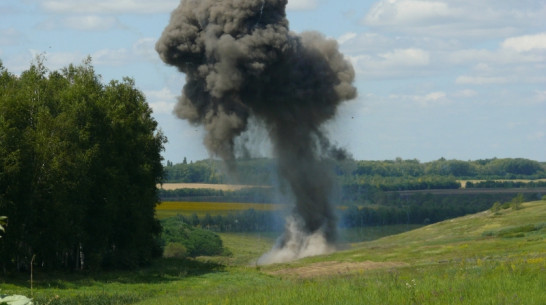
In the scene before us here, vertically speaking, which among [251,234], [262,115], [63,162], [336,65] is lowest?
[251,234]

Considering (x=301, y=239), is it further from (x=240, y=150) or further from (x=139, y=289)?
(x=139, y=289)

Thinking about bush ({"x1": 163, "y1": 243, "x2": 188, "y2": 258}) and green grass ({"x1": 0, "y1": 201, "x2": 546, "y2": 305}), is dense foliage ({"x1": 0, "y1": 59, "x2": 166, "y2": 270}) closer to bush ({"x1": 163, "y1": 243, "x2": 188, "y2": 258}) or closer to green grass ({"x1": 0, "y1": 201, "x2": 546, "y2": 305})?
green grass ({"x1": 0, "y1": 201, "x2": 546, "y2": 305})

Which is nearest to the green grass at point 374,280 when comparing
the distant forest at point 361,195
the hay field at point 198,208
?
the distant forest at point 361,195

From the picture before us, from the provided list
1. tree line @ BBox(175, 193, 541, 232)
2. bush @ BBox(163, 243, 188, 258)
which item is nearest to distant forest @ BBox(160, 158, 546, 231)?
tree line @ BBox(175, 193, 541, 232)

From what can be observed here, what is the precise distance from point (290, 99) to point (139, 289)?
2948 centimetres

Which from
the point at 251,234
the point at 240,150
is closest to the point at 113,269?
the point at 240,150

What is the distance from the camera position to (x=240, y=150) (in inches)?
2697

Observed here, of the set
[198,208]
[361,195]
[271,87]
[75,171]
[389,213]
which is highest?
[271,87]

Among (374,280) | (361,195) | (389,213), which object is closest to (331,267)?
(374,280)

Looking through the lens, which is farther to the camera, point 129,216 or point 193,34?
point 193,34

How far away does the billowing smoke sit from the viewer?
207ft

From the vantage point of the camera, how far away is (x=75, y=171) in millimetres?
45562

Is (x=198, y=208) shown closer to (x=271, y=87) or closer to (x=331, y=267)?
(x=271, y=87)

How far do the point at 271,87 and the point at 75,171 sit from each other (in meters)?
23.4
